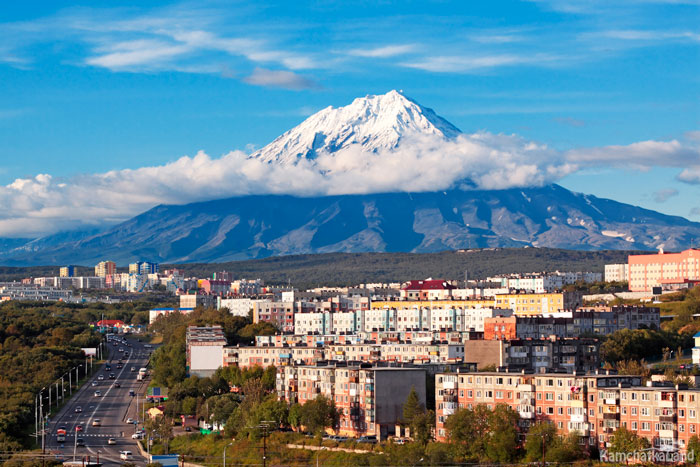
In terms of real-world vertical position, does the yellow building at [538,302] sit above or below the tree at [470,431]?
above

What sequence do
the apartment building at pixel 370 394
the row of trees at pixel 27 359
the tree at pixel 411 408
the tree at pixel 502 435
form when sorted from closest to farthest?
the tree at pixel 502 435, the tree at pixel 411 408, the apartment building at pixel 370 394, the row of trees at pixel 27 359

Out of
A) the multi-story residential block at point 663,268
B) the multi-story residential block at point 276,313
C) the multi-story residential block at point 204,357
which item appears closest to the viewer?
the multi-story residential block at point 204,357

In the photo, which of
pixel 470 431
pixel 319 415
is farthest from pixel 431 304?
pixel 470 431

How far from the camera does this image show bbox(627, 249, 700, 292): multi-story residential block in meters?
164

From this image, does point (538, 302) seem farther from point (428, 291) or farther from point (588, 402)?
point (588, 402)

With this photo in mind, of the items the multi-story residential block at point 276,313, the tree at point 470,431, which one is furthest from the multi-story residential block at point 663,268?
the tree at point 470,431

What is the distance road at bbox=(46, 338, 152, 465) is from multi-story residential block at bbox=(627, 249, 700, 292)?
71776mm

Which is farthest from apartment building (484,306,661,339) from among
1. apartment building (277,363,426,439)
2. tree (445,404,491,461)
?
tree (445,404,491,461)

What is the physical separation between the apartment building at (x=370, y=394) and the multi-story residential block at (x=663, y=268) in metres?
96.9

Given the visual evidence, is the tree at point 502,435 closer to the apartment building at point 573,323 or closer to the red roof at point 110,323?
the apartment building at point 573,323

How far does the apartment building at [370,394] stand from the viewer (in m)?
67.1

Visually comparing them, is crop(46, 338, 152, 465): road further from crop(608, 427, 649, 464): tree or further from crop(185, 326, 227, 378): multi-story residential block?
crop(608, 427, 649, 464): tree

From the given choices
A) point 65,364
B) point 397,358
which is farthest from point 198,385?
point 65,364

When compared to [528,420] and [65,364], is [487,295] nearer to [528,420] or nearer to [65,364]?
[65,364]
